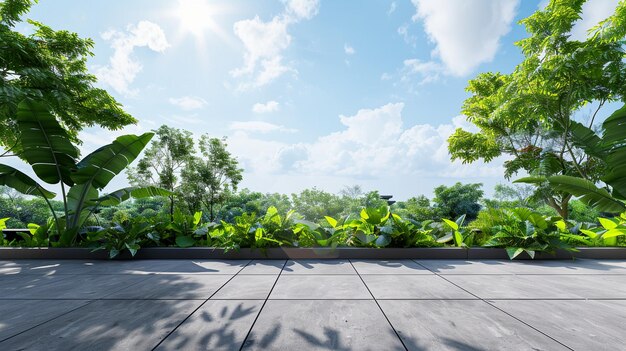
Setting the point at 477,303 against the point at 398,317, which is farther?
the point at 477,303

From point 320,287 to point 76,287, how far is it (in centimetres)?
285

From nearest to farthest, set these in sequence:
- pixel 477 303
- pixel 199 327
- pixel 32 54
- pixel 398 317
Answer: pixel 199 327 < pixel 398 317 < pixel 477 303 < pixel 32 54

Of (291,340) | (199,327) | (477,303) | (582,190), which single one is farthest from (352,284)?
(582,190)

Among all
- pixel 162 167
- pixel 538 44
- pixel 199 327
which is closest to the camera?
pixel 199 327

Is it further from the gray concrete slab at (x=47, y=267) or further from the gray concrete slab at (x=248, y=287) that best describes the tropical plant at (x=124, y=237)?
the gray concrete slab at (x=248, y=287)

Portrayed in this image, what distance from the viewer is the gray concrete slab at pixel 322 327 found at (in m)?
1.71

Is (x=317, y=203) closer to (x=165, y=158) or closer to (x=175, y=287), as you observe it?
(x=165, y=158)

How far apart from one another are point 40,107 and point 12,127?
8213mm

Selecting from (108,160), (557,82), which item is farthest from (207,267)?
(557,82)

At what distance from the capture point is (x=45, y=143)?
16.3ft

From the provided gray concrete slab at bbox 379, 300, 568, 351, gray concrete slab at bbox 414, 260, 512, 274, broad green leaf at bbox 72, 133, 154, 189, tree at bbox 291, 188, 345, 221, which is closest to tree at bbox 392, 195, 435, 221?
tree at bbox 291, 188, 345, 221

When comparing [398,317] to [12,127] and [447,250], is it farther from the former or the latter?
[12,127]

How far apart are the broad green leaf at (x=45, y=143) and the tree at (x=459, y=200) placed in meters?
28.2

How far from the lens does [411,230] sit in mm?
4867
